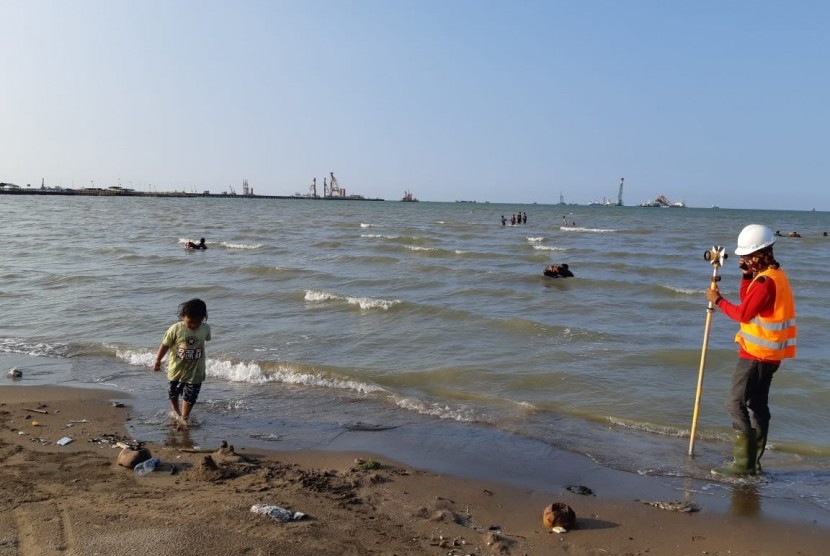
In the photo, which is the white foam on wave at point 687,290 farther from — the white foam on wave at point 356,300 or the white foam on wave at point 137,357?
the white foam on wave at point 137,357

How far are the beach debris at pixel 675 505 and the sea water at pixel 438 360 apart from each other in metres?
0.67

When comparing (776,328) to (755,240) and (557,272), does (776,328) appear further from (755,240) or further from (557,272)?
(557,272)

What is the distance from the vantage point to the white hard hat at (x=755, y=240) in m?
5.00

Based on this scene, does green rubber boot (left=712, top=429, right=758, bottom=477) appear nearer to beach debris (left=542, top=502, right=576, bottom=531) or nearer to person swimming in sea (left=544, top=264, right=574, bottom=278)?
beach debris (left=542, top=502, right=576, bottom=531)

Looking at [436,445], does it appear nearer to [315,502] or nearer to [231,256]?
[315,502]

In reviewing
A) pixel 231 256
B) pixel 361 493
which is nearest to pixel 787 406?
pixel 361 493

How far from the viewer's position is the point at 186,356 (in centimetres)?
636

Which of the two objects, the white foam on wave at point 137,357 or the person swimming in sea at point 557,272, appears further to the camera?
the person swimming in sea at point 557,272

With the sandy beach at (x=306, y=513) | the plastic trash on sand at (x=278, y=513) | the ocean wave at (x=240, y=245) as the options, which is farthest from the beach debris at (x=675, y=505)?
the ocean wave at (x=240, y=245)

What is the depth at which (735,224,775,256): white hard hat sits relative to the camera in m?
5.00

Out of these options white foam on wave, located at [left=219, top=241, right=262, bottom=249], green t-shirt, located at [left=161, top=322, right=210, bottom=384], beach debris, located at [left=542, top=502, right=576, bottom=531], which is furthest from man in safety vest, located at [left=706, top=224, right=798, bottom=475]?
white foam on wave, located at [left=219, top=241, right=262, bottom=249]

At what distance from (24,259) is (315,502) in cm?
2046

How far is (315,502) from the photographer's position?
4.40 meters

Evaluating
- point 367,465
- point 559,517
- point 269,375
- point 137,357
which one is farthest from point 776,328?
point 137,357
